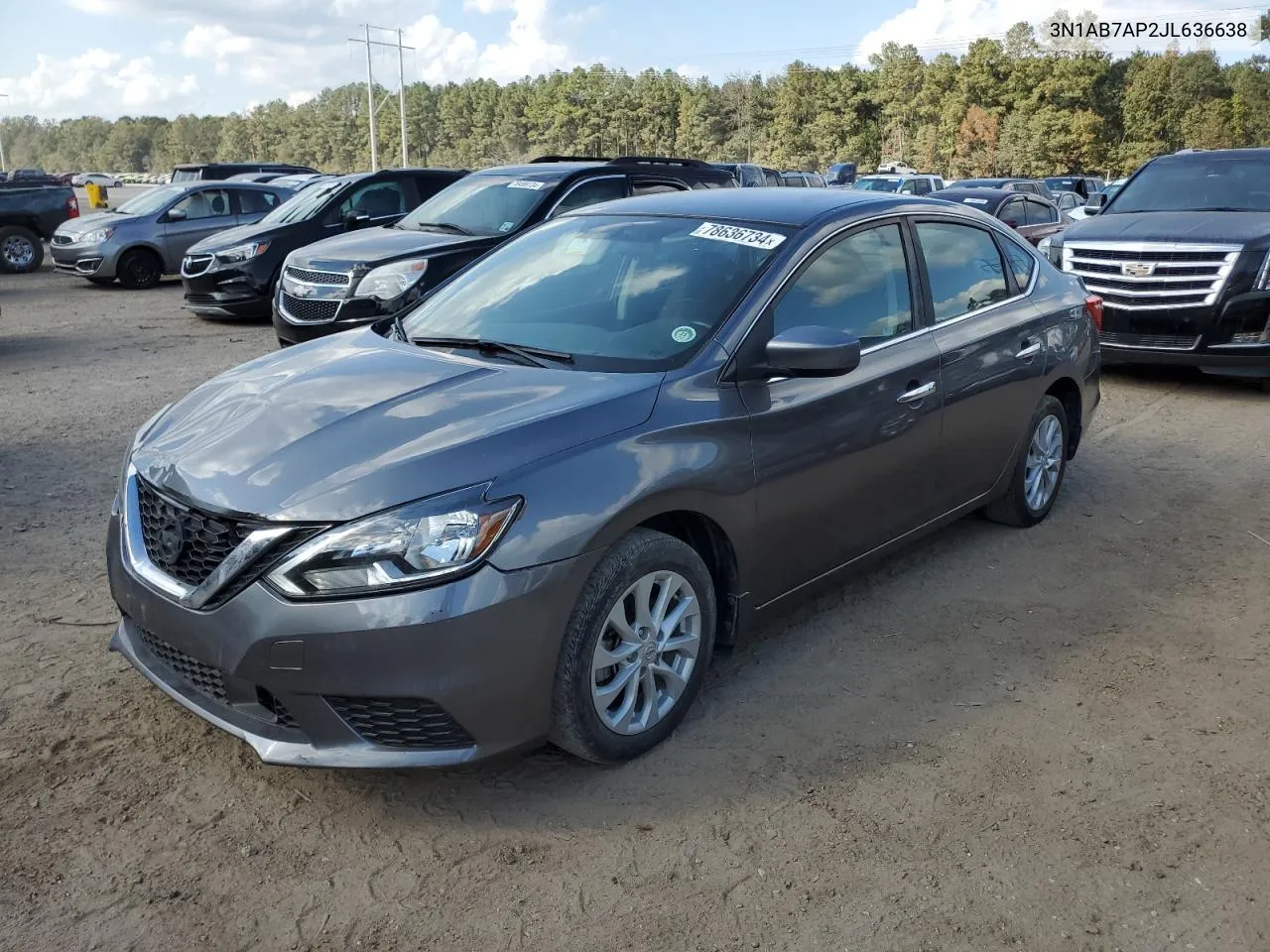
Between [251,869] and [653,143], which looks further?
[653,143]

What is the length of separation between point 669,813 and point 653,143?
10736 cm

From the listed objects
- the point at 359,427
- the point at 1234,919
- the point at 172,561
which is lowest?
the point at 1234,919

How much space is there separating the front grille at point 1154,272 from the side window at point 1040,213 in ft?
24.3

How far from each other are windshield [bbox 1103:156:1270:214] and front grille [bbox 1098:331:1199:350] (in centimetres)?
145

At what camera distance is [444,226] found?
9.98 m

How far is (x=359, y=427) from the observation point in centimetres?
324

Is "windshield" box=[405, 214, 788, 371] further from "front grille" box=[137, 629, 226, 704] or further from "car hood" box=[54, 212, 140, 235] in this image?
"car hood" box=[54, 212, 140, 235]

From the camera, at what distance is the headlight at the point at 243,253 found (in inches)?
487

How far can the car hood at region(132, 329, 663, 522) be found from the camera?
296 cm

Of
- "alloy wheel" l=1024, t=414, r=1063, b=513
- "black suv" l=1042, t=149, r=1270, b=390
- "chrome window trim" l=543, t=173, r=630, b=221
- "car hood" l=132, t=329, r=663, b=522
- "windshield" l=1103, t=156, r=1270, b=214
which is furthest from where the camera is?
"chrome window trim" l=543, t=173, r=630, b=221

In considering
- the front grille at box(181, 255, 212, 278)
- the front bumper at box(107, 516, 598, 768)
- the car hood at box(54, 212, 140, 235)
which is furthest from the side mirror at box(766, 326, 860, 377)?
the car hood at box(54, 212, 140, 235)

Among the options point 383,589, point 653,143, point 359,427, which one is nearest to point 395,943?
point 383,589

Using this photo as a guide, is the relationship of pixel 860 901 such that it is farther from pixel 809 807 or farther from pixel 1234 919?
pixel 1234 919

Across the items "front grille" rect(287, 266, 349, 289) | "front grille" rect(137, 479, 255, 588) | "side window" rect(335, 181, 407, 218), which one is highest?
"side window" rect(335, 181, 407, 218)
